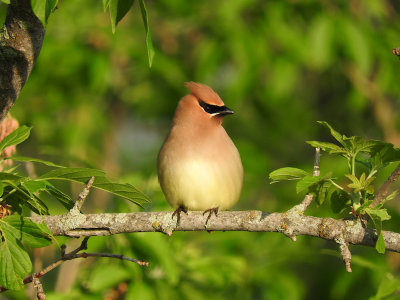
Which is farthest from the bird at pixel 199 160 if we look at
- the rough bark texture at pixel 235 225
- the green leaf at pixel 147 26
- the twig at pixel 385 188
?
the green leaf at pixel 147 26

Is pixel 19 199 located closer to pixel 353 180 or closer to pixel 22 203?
pixel 22 203

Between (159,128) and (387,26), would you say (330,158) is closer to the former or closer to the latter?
(387,26)

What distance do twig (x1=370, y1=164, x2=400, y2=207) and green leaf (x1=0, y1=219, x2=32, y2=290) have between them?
4.43 feet

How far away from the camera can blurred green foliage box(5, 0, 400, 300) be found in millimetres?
4977

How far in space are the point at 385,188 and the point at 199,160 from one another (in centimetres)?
157

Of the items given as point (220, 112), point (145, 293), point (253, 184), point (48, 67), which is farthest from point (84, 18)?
point (145, 293)

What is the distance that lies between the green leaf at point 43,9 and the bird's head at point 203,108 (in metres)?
2.11

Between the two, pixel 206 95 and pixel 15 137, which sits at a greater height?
pixel 15 137

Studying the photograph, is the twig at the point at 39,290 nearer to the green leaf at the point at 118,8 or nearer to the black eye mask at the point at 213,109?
the green leaf at the point at 118,8

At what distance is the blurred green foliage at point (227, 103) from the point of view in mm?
4977

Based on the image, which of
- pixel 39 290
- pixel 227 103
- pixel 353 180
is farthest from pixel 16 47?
pixel 227 103

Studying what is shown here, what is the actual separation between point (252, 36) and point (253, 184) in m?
1.35

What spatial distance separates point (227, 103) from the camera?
673cm

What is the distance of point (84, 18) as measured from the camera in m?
6.47
